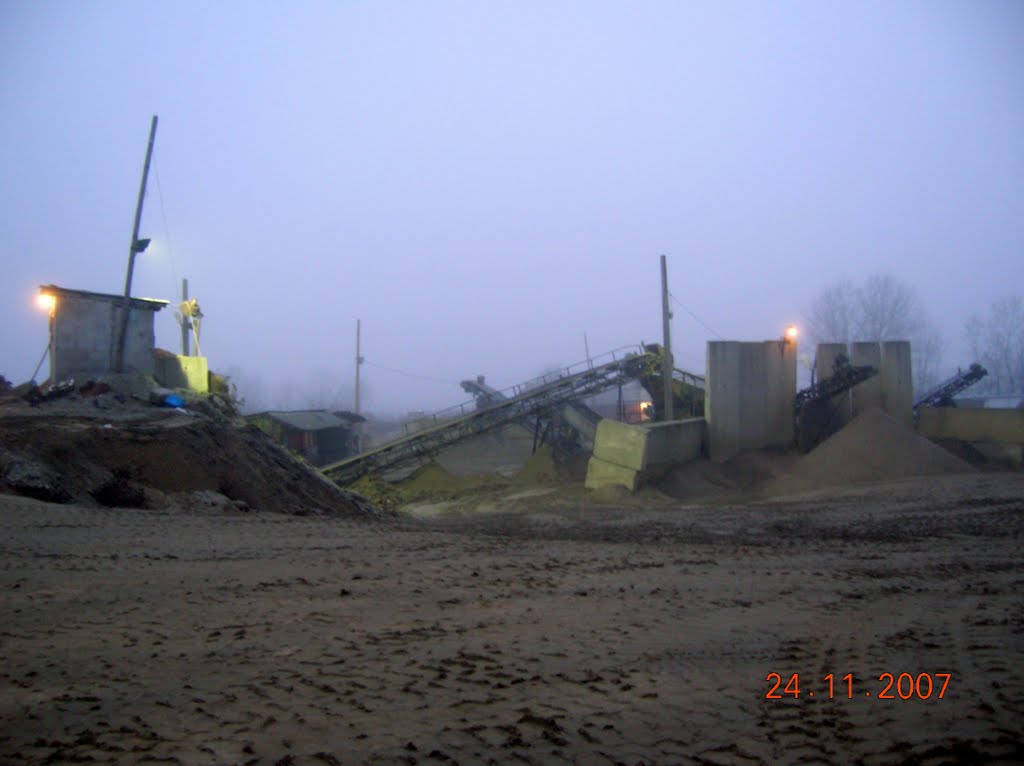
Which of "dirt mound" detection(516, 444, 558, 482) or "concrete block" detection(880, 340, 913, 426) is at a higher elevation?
"concrete block" detection(880, 340, 913, 426)

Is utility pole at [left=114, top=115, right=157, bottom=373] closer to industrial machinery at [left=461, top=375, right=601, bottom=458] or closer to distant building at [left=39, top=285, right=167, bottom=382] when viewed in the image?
distant building at [left=39, top=285, right=167, bottom=382]

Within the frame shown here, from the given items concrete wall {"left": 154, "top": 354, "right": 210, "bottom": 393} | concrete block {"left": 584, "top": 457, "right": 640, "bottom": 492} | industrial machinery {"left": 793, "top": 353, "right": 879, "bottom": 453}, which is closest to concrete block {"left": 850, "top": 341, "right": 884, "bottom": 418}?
industrial machinery {"left": 793, "top": 353, "right": 879, "bottom": 453}

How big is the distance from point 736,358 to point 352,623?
63.0 ft

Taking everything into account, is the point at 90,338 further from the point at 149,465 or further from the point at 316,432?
the point at 316,432

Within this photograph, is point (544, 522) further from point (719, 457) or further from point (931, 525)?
point (719, 457)

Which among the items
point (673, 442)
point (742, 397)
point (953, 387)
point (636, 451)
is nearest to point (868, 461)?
point (742, 397)

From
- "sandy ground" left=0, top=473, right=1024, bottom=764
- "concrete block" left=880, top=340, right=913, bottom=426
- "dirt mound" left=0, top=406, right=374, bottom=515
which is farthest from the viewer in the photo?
"concrete block" left=880, top=340, right=913, bottom=426

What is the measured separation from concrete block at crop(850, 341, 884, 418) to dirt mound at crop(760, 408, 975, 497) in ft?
10.8

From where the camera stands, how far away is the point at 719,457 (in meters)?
22.0

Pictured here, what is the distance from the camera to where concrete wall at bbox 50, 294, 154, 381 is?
1794 centimetres

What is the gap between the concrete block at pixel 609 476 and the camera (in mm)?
19406

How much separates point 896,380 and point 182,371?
76.6 ft

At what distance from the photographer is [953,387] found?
93.1 feet

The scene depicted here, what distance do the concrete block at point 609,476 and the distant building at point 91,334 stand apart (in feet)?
42.8
